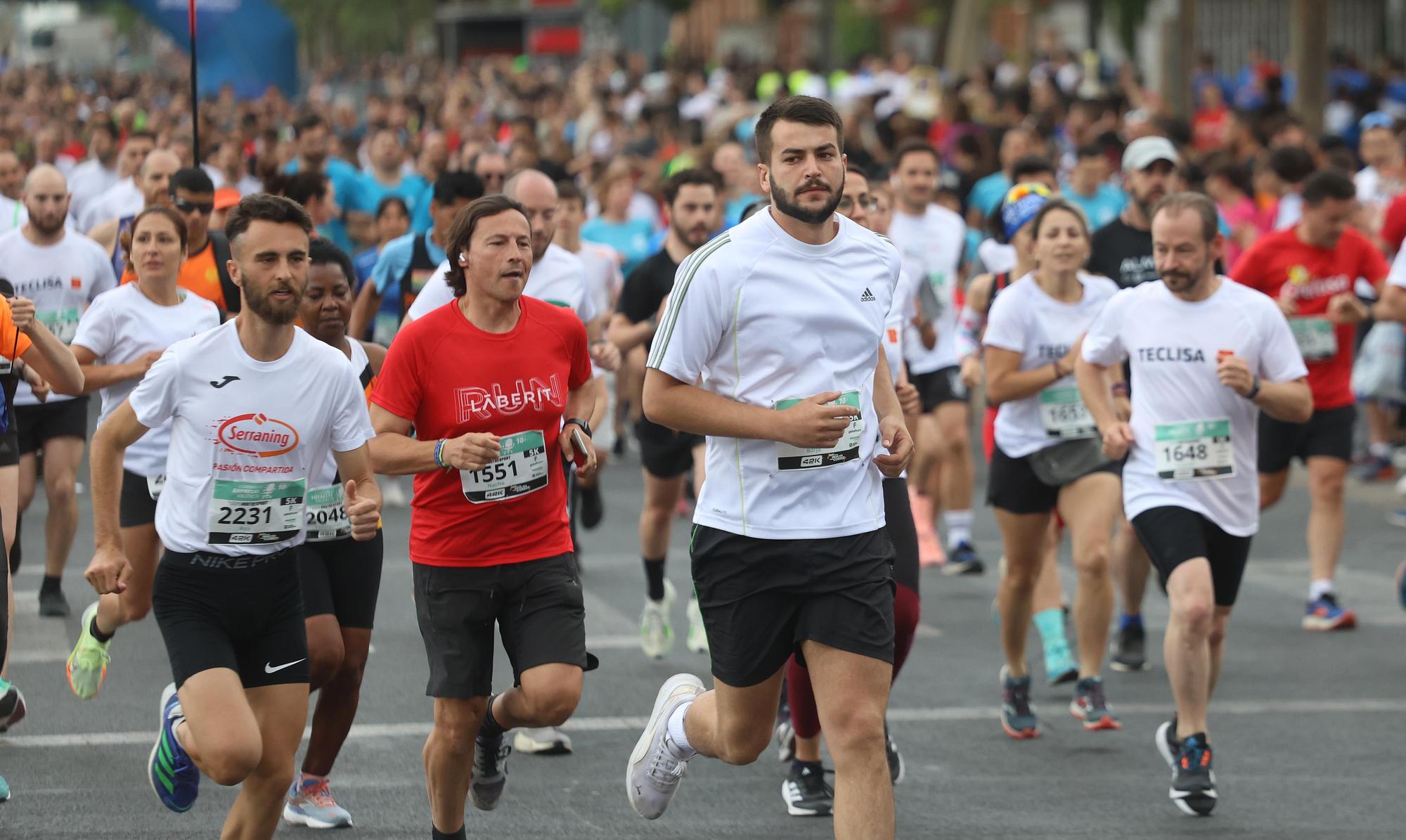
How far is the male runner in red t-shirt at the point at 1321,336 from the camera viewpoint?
10.1 meters

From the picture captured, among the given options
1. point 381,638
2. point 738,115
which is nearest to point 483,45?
point 738,115

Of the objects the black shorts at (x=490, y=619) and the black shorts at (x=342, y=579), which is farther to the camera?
the black shorts at (x=342, y=579)

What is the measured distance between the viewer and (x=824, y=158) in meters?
5.33

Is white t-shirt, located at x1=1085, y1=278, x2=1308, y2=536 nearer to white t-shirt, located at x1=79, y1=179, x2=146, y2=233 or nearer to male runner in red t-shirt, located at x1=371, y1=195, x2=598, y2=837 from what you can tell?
male runner in red t-shirt, located at x1=371, y1=195, x2=598, y2=837

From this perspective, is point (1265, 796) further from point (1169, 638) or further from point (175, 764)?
point (175, 764)

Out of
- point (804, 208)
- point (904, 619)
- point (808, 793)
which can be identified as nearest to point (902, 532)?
point (904, 619)

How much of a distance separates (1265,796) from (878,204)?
128 inches

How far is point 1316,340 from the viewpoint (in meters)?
10.4

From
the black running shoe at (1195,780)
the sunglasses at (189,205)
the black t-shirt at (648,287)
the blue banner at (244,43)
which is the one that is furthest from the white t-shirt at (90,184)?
the black running shoe at (1195,780)

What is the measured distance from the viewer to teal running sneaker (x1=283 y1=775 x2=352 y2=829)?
645 centimetres

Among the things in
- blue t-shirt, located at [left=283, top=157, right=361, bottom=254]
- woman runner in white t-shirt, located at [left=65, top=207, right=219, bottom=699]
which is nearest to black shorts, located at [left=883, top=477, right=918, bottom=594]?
woman runner in white t-shirt, located at [left=65, top=207, right=219, bottom=699]

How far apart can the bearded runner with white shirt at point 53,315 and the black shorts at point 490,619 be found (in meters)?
3.86

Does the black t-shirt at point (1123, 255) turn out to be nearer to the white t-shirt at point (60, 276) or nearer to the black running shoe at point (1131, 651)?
the black running shoe at point (1131, 651)

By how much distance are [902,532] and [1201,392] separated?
1279 millimetres
